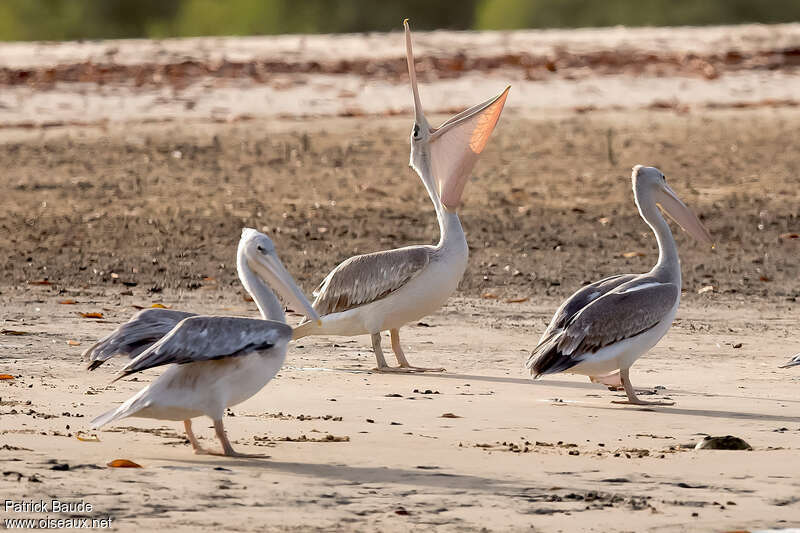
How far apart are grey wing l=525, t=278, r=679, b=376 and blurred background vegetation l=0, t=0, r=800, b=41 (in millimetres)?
21860

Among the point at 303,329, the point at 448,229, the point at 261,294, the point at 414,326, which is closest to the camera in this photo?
the point at 261,294

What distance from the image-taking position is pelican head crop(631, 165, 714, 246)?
26.0 ft

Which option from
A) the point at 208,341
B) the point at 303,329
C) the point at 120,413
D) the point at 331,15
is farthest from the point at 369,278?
the point at 331,15

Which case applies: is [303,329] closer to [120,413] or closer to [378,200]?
[120,413]

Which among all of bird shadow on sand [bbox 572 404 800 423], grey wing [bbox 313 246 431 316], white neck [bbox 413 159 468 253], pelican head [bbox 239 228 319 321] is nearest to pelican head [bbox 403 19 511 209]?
white neck [bbox 413 159 468 253]

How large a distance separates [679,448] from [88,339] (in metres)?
3.44

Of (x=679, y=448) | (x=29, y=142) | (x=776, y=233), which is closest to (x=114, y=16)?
(x=29, y=142)

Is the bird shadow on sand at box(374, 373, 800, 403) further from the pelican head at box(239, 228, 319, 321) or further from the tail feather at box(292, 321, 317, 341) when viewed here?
the pelican head at box(239, 228, 319, 321)

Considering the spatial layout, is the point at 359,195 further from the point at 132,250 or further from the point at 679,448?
the point at 679,448

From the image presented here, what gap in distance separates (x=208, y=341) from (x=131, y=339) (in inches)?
17.5

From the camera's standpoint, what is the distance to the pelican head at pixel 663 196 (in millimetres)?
7926

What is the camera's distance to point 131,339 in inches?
231

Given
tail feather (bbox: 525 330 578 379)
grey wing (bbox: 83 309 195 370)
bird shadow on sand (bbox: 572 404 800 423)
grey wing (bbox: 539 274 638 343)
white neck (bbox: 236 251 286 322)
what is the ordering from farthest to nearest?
grey wing (bbox: 539 274 638 343)
tail feather (bbox: 525 330 578 379)
bird shadow on sand (bbox: 572 404 800 423)
white neck (bbox: 236 251 286 322)
grey wing (bbox: 83 309 195 370)

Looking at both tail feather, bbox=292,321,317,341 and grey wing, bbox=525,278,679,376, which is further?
grey wing, bbox=525,278,679,376
